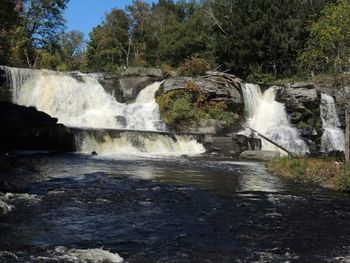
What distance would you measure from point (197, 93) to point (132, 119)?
5.34 meters

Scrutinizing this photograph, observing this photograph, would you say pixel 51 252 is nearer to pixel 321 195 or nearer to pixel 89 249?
pixel 89 249

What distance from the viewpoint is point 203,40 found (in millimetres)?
59562

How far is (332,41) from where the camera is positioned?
72.6ft

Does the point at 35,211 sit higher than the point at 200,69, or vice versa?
the point at 200,69

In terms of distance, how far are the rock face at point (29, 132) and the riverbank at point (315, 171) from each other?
12.5 m

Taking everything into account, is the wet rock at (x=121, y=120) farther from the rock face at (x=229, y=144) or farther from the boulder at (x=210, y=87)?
the rock face at (x=229, y=144)

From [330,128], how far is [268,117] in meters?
4.78

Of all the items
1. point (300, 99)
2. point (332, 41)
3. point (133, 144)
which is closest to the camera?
point (332, 41)

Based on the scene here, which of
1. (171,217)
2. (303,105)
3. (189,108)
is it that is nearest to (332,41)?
(171,217)

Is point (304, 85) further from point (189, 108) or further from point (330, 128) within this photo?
point (189, 108)

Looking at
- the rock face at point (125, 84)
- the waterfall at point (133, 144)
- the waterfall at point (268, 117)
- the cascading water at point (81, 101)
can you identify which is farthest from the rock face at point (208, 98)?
the waterfall at point (133, 144)

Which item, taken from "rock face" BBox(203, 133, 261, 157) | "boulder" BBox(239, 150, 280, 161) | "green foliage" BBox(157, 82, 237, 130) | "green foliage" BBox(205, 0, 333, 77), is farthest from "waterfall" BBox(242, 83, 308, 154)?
"green foliage" BBox(205, 0, 333, 77)

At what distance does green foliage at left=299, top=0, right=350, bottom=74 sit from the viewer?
2166 cm

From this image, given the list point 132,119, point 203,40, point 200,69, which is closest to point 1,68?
point 132,119
